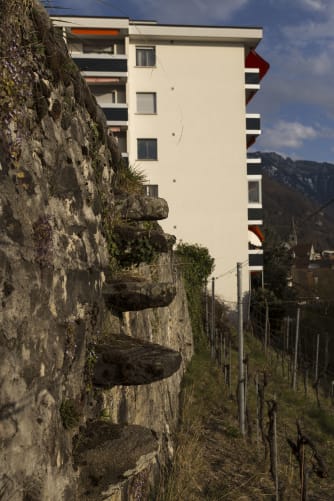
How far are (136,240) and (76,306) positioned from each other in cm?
135

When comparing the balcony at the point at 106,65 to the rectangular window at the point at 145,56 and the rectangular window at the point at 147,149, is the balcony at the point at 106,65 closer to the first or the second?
the rectangular window at the point at 145,56

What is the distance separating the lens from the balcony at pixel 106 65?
24297 millimetres

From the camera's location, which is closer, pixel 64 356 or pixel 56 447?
pixel 56 447

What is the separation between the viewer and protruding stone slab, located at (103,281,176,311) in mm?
3432

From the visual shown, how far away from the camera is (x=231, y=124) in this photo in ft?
81.8

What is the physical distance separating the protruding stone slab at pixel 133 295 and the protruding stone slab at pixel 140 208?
0.89 meters

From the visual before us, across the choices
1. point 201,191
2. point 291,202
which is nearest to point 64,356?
point 201,191

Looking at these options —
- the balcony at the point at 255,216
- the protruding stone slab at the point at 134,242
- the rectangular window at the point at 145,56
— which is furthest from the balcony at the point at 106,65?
the protruding stone slab at the point at 134,242

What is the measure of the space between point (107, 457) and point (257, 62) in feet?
91.4

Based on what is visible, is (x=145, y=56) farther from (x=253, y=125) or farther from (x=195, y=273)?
(x=195, y=273)

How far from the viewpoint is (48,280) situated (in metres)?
2.42

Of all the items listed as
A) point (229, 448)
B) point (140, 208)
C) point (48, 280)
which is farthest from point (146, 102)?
point (48, 280)

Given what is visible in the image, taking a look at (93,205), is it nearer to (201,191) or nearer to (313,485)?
(313,485)

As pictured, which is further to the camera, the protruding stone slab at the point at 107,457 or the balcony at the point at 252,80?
the balcony at the point at 252,80
